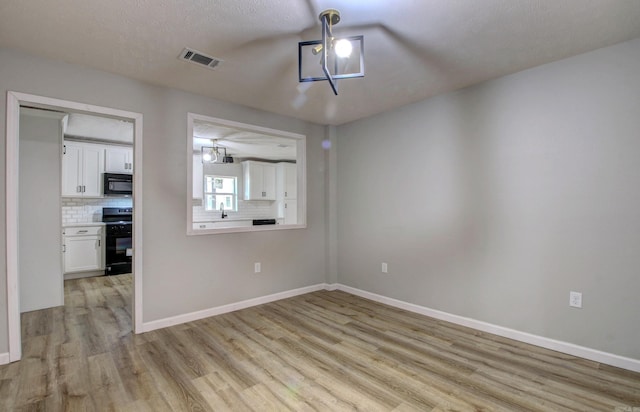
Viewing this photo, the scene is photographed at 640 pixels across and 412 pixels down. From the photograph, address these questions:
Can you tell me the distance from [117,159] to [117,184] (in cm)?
50

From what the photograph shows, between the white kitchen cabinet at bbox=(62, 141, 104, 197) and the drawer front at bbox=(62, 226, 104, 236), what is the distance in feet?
1.96

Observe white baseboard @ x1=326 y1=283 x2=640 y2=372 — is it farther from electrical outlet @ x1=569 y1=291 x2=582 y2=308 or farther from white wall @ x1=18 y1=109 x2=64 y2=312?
white wall @ x1=18 y1=109 x2=64 y2=312

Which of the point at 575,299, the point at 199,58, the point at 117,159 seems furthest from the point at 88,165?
the point at 575,299

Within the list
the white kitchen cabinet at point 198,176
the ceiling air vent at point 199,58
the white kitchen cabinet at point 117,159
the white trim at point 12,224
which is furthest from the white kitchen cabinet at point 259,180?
the white trim at point 12,224

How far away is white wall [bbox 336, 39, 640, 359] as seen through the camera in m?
2.31

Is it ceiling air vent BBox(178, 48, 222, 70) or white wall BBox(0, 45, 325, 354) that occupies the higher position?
ceiling air vent BBox(178, 48, 222, 70)

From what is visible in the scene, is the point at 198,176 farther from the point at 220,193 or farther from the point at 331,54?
the point at 331,54

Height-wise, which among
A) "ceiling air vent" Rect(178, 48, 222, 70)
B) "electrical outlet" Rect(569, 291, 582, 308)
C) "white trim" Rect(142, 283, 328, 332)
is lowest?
"white trim" Rect(142, 283, 328, 332)

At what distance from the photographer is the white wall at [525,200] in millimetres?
2307

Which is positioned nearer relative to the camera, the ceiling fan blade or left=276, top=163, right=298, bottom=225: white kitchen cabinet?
the ceiling fan blade

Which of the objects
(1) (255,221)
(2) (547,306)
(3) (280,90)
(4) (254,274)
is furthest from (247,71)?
(1) (255,221)

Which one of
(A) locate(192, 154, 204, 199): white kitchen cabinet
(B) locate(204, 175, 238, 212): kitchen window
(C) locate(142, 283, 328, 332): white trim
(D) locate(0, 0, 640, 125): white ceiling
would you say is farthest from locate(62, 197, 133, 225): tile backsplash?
(D) locate(0, 0, 640, 125): white ceiling

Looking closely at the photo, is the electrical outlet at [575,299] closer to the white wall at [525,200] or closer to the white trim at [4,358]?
the white wall at [525,200]

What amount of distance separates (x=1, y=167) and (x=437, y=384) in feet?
Result: 11.6
